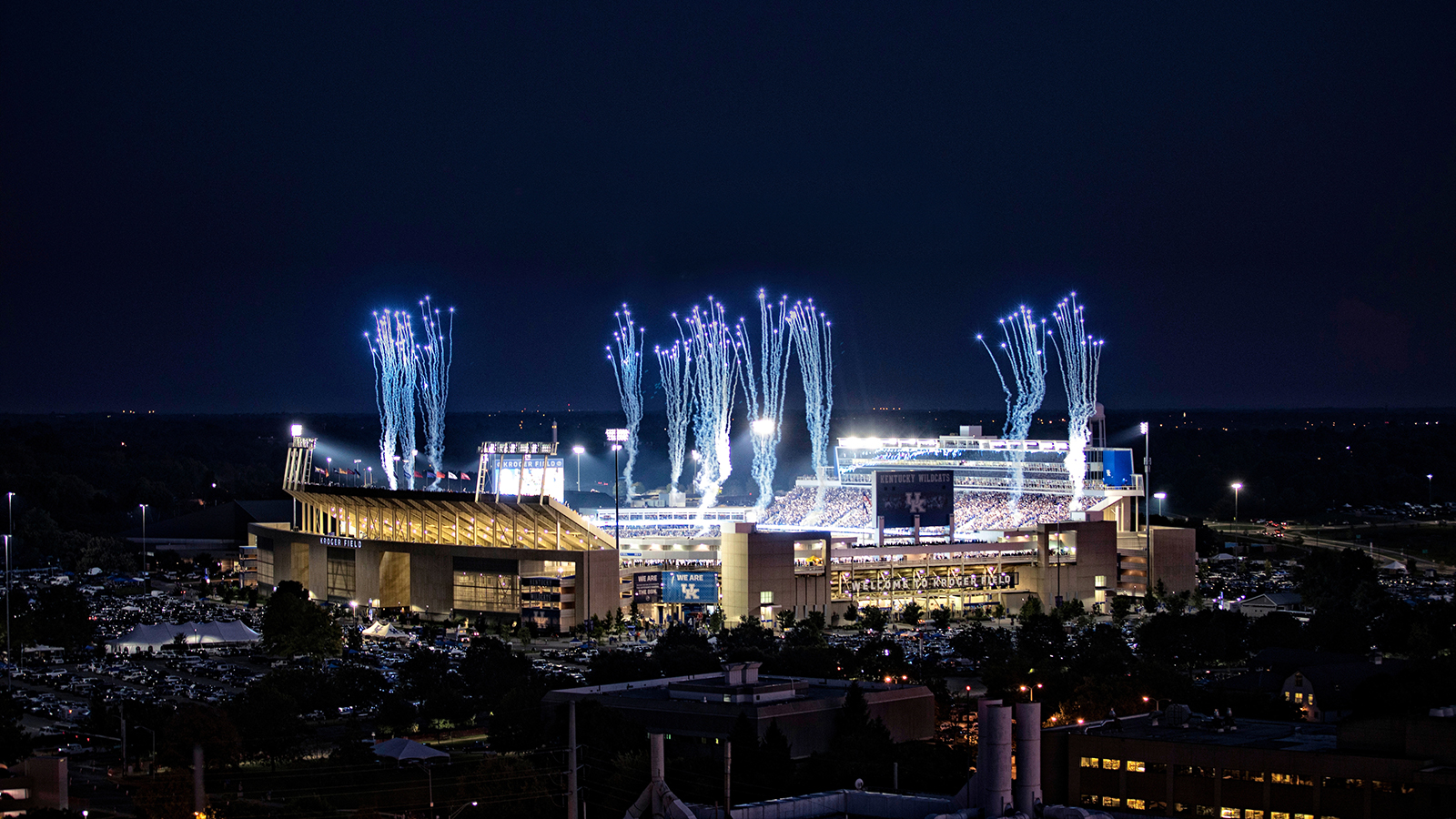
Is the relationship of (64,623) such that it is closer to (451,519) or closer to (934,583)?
(451,519)

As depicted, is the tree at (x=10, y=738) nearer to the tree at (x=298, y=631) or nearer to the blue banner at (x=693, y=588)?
the tree at (x=298, y=631)

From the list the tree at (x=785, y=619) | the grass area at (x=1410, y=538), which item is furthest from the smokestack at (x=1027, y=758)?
the grass area at (x=1410, y=538)

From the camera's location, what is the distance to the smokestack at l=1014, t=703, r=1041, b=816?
22266 mm

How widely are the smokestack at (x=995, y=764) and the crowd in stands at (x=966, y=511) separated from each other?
53676 millimetres

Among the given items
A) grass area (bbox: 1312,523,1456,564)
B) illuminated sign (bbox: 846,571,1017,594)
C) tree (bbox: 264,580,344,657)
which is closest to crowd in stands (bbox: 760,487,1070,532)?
illuminated sign (bbox: 846,571,1017,594)

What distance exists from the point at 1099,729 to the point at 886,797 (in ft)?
33.2

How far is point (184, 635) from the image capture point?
59656 mm

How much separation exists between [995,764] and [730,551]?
42340mm

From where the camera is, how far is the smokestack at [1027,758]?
22.3 meters

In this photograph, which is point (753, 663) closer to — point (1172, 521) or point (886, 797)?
point (886, 797)

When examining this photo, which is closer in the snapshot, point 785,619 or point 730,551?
point 785,619

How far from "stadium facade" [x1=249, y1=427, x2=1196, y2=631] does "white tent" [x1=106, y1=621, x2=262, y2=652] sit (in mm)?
8398

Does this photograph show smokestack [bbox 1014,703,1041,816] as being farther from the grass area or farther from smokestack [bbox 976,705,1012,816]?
the grass area

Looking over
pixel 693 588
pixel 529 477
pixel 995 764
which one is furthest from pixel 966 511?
pixel 995 764
